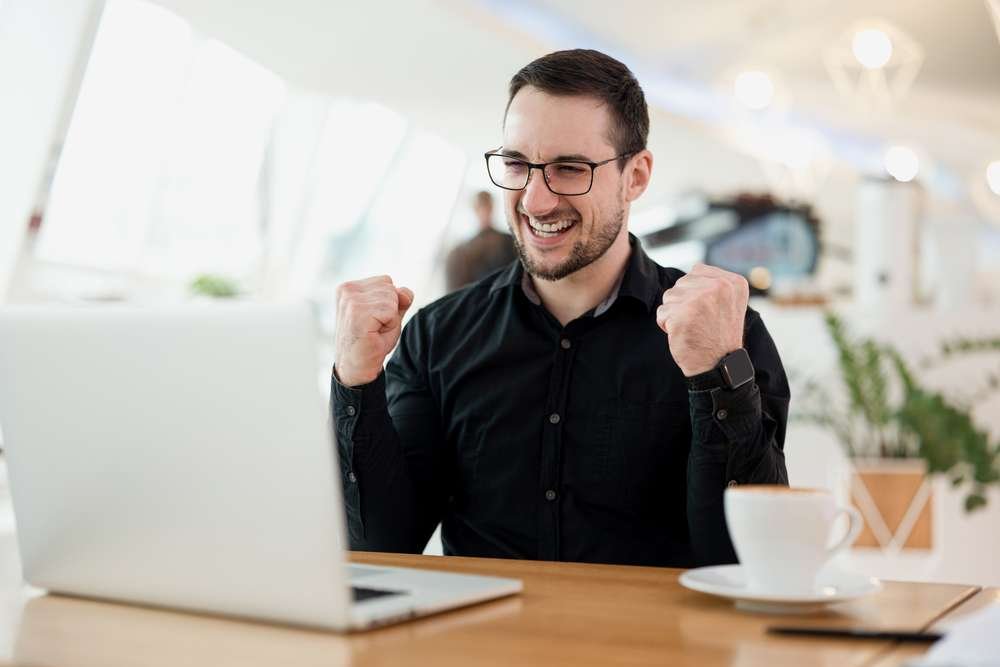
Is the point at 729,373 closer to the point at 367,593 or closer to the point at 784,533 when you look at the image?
the point at 784,533

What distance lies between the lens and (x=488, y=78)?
25.8 feet

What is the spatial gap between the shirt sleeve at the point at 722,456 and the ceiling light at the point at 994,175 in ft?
35.7

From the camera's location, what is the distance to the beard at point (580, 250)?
74.8 inches

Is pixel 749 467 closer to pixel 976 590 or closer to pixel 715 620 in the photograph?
pixel 976 590

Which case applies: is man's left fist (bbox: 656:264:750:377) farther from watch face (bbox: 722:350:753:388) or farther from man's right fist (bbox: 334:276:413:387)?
man's right fist (bbox: 334:276:413:387)

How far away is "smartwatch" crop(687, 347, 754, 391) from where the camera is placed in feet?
4.97

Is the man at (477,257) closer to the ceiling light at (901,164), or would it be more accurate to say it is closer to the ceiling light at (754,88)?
the ceiling light at (754,88)

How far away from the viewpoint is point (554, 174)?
1.87m

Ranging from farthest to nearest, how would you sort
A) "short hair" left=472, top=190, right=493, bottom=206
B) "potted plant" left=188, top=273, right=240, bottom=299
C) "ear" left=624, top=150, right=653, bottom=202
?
1. "potted plant" left=188, top=273, right=240, bottom=299
2. "short hair" left=472, top=190, right=493, bottom=206
3. "ear" left=624, top=150, right=653, bottom=202

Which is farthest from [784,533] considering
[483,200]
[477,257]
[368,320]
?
[483,200]

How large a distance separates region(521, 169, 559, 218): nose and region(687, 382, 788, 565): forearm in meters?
0.45

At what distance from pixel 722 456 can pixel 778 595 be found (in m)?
0.50

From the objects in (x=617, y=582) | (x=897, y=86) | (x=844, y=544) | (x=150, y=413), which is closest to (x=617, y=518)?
(x=617, y=582)

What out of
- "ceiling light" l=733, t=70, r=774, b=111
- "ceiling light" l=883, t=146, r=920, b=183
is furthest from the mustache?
"ceiling light" l=883, t=146, r=920, b=183
